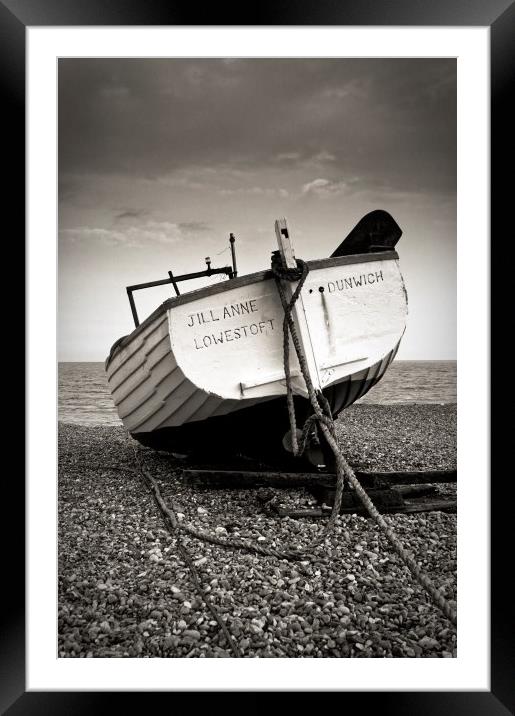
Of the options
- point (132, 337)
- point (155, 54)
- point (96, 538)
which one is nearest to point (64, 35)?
point (155, 54)

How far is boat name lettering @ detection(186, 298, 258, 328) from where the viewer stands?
3154 mm

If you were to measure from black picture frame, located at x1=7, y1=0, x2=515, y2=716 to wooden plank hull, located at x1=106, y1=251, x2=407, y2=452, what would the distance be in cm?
146

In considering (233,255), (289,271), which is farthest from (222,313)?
(233,255)

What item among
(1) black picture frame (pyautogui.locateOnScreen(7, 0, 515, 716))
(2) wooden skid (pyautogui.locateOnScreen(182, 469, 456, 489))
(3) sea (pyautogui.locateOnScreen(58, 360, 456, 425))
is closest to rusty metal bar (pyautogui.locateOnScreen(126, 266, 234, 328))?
(3) sea (pyautogui.locateOnScreen(58, 360, 456, 425))

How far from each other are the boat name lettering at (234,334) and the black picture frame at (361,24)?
1.49 meters

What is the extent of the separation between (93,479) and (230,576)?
1938mm

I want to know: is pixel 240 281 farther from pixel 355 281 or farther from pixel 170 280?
pixel 170 280

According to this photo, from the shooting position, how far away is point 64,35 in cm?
198

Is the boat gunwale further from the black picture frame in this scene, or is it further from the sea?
the black picture frame

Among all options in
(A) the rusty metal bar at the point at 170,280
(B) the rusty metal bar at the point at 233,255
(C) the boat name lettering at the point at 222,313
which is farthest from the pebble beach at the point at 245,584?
(B) the rusty metal bar at the point at 233,255

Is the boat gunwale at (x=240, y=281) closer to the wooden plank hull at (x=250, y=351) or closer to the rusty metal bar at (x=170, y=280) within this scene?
the wooden plank hull at (x=250, y=351)

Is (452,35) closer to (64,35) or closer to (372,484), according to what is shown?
(64,35)

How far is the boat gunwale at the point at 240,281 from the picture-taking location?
3.11 m

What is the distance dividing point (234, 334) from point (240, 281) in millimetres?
339
